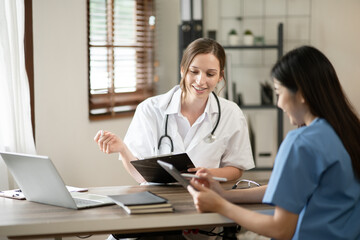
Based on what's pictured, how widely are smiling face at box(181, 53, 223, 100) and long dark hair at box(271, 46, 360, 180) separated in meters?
0.88

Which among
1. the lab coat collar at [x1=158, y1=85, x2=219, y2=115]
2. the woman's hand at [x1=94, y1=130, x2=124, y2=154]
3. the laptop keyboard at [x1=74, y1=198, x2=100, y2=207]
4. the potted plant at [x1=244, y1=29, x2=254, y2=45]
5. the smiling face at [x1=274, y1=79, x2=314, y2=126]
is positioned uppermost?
the potted plant at [x1=244, y1=29, x2=254, y2=45]

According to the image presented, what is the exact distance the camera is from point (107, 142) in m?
2.31

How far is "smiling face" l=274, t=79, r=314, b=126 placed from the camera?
1.53 meters

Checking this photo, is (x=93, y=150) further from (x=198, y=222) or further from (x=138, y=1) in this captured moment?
(x=198, y=222)

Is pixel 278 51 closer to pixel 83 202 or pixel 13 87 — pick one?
pixel 13 87

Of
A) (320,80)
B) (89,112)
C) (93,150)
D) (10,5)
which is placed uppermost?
(10,5)

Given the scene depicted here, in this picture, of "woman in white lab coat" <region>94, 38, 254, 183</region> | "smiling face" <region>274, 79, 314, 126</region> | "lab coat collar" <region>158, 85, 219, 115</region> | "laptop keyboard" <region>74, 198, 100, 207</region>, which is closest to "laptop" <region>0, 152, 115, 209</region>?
"laptop keyboard" <region>74, 198, 100, 207</region>

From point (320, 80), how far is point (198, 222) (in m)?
0.62

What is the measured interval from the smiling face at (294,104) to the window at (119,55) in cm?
234

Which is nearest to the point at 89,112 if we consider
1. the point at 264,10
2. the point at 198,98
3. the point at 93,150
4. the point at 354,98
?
the point at 93,150

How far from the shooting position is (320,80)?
1.52 meters

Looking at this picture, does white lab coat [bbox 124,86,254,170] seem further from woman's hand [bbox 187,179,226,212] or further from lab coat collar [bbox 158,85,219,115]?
woman's hand [bbox 187,179,226,212]

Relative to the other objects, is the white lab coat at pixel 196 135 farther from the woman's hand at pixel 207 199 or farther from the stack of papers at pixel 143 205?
the woman's hand at pixel 207 199

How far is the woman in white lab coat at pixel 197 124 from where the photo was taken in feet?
7.98
